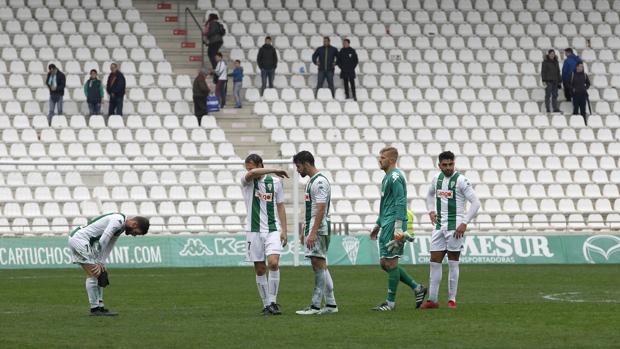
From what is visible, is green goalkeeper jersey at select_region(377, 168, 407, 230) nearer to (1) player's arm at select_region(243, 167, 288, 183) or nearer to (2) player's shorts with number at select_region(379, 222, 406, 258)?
(2) player's shorts with number at select_region(379, 222, 406, 258)

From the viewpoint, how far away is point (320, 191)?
15398 millimetres

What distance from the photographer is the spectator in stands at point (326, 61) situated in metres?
36.8

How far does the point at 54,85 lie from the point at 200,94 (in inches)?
156

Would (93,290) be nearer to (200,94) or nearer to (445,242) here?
(445,242)

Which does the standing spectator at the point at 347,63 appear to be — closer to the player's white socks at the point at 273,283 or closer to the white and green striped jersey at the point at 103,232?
the player's white socks at the point at 273,283

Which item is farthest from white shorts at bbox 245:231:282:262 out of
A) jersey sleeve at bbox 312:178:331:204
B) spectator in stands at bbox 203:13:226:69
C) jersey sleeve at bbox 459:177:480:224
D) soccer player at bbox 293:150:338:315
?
spectator in stands at bbox 203:13:226:69

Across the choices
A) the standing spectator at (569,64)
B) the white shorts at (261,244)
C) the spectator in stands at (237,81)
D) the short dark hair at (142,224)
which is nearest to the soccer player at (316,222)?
the white shorts at (261,244)

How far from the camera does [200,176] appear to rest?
30484mm

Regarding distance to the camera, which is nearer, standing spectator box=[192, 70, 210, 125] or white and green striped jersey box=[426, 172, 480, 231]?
white and green striped jersey box=[426, 172, 480, 231]

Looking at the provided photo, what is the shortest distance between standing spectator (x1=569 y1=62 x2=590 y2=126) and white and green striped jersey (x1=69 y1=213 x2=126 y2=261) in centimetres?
2491

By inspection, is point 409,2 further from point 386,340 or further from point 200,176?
point 386,340

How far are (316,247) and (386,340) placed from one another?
10.2 feet

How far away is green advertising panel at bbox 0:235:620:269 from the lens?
94.5 ft

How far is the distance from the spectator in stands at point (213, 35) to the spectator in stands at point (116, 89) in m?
2.86
